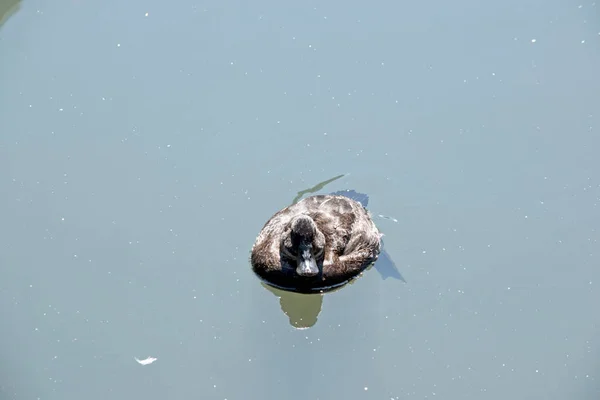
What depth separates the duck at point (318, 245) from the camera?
7750mm

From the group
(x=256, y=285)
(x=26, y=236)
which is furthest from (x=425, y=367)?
(x=26, y=236)

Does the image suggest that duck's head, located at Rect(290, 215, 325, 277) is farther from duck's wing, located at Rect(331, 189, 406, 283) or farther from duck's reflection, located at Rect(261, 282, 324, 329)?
duck's wing, located at Rect(331, 189, 406, 283)

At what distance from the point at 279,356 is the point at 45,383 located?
7.71 ft

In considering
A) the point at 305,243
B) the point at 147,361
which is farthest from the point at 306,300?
the point at 147,361

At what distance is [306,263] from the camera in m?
7.61

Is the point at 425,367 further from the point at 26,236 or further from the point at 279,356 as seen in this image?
the point at 26,236

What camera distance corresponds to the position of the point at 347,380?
7.46 m

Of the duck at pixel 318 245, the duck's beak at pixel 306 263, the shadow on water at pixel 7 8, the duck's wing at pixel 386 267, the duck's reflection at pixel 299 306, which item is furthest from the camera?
the shadow on water at pixel 7 8

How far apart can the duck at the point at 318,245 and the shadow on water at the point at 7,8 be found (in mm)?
5420

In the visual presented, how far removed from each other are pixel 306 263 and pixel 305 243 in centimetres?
20

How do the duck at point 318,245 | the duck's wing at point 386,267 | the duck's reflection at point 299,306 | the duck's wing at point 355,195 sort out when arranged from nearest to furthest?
the duck at point 318,245 < the duck's reflection at point 299,306 < the duck's wing at point 386,267 < the duck's wing at point 355,195

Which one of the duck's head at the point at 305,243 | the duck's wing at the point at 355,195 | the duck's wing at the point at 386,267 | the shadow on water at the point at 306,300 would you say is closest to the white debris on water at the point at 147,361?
the shadow on water at the point at 306,300

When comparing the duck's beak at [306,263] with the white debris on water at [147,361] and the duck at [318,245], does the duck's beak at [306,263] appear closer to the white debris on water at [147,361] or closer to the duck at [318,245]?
the duck at [318,245]

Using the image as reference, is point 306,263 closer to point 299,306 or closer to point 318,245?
point 318,245
